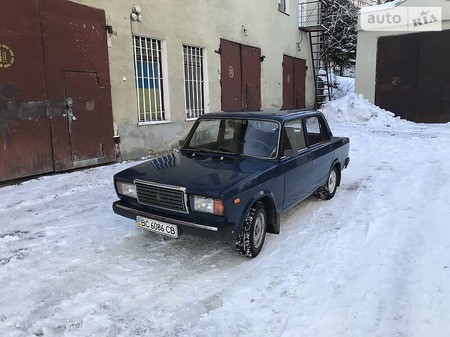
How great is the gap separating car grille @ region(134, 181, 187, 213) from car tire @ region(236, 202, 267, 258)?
2.09 ft

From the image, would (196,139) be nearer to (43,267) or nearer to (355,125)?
(43,267)

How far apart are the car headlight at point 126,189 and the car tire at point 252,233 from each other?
122cm

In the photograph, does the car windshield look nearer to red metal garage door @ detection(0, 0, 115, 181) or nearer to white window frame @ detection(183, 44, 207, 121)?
red metal garage door @ detection(0, 0, 115, 181)

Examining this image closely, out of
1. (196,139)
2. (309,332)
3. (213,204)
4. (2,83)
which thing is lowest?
(309,332)

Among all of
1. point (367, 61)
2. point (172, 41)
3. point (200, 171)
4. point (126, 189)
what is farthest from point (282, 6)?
point (126, 189)

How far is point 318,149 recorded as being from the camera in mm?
5355

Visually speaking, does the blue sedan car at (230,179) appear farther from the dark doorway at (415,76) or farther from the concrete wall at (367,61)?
the concrete wall at (367,61)

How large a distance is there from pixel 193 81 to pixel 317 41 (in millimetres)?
10687

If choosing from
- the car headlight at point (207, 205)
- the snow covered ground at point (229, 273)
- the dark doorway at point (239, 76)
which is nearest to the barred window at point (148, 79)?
the dark doorway at point (239, 76)

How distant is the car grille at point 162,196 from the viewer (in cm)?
368

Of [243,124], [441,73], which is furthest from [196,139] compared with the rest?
[441,73]

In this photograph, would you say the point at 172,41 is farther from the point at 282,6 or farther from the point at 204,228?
the point at 282,6

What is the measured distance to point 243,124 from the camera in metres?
4.66

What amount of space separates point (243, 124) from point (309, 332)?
258 cm
